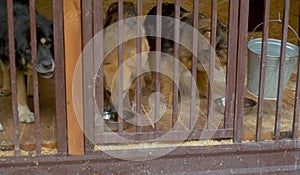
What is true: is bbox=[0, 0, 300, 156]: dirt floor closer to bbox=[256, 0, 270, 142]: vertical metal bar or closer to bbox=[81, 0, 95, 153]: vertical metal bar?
bbox=[256, 0, 270, 142]: vertical metal bar

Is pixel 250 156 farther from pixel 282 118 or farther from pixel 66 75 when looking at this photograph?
pixel 66 75

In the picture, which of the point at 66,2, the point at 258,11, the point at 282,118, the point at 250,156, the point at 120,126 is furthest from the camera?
the point at 258,11

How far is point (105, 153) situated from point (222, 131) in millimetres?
717

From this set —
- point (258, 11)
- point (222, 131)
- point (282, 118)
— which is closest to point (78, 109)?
point (222, 131)

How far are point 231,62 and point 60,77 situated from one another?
3.27ft

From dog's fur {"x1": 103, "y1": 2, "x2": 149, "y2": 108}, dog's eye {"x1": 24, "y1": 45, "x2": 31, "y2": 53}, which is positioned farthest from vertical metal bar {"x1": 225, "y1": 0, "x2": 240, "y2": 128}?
dog's eye {"x1": 24, "y1": 45, "x2": 31, "y2": 53}

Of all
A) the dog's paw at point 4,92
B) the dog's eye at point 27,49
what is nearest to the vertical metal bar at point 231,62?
the dog's eye at point 27,49

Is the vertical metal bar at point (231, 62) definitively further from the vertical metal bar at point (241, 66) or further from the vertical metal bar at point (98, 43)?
the vertical metal bar at point (98, 43)

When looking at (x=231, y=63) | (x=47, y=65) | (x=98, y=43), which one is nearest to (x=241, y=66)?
(x=231, y=63)

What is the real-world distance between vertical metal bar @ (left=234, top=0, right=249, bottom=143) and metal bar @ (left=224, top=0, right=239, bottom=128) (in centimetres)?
2

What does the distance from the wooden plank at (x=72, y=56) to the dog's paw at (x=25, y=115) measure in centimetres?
49

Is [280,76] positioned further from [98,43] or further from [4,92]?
[4,92]

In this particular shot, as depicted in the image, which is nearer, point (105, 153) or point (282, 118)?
point (105, 153)

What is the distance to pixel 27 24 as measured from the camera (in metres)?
3.21
